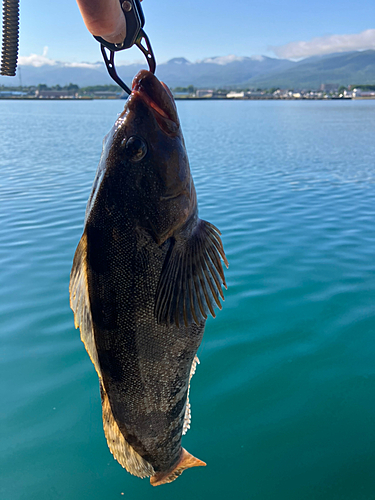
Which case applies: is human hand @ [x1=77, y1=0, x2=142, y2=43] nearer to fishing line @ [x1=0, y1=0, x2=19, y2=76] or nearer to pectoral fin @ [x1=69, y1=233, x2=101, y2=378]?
fishing line @ [x1=0, y1=0, x2=19, y2=76]

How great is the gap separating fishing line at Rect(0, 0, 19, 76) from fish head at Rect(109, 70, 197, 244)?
2.73ft

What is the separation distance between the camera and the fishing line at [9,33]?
272 cm

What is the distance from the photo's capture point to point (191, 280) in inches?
102

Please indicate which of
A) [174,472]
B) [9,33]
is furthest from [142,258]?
[174,472]

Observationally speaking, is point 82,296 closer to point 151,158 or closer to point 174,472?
point 151,158

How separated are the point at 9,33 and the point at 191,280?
77.4 inches

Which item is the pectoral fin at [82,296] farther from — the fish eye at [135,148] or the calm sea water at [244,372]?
the calm sea water at [244,372]

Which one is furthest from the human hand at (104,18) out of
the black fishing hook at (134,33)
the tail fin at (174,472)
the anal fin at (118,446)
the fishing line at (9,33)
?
the tail fin at (174,472)

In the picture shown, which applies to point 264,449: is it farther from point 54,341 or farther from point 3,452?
point 54,341

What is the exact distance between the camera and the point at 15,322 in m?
7.50

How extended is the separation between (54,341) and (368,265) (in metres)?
7.02

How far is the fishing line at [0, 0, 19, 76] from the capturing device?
2.72m

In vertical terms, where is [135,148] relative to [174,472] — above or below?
above

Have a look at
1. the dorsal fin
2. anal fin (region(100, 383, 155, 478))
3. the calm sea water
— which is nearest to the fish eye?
the dorsal fin
